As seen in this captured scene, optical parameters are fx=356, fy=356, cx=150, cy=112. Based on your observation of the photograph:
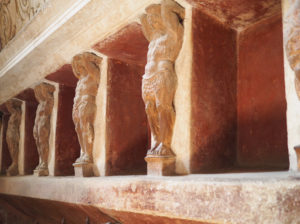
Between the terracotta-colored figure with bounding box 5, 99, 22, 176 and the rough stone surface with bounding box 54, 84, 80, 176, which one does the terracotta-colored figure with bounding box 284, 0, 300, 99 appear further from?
the terracotta-colored figure with bounding box 5, 99, 22, 176

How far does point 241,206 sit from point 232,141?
1373mm

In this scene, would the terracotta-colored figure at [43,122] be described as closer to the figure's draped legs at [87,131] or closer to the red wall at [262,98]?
the figure's draped legs at [87,131]

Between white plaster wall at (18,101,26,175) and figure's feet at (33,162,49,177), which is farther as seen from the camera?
white plaster wall at (18,101,26,175)

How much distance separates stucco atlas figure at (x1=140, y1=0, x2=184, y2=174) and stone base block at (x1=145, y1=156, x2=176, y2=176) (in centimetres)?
2

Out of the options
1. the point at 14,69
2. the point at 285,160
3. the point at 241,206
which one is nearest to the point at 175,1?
the point at 285,160

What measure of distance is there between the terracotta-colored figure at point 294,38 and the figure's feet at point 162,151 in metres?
1.22

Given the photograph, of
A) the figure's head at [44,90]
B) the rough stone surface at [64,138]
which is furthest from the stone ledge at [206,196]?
the figure's head at [44,90]

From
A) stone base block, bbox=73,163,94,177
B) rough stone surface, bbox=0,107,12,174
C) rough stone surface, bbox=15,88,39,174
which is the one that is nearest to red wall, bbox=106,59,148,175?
stone base block, bbox=73,163,94,177

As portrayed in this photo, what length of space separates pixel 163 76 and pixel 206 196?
118 cm

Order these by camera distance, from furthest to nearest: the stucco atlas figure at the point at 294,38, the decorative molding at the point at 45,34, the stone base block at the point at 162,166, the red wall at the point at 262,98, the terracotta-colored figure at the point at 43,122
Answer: the terracotta-colored figure at the point at 43,122 < the decorative molding at the point at 45,34 < the red wall at the point at 262,98 < the stone base block at the point at 162,166 < the stucco atlas figure at the point at 294,38

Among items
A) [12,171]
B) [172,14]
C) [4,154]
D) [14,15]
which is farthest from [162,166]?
[4,154]

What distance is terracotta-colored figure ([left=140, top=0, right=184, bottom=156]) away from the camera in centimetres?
303

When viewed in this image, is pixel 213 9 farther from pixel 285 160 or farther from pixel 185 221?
pixel 185 221

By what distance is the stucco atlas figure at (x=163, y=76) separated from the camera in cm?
303
